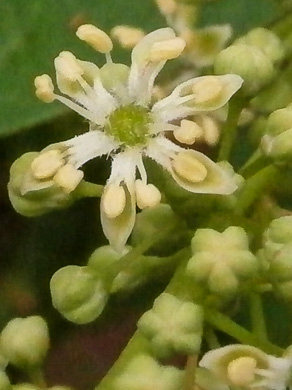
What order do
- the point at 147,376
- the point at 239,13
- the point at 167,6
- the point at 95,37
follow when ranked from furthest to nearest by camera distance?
the point at 239,13 → the point at 167,6 → the point at 95,37 → the point at 147,376

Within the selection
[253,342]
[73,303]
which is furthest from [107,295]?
[253,342]

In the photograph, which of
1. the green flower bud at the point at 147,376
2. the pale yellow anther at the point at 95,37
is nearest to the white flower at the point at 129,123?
the pale yellow anther at the point at 95,37

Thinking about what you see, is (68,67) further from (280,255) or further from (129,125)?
(280,255)

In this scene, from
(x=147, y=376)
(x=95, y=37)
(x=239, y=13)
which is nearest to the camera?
(x=147, y=376)

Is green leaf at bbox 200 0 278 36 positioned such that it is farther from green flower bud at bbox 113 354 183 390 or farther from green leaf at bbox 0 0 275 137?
green flower bud at bbox 113 354 183 390

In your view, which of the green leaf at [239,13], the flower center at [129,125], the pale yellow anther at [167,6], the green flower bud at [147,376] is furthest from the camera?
the green leaf at [239,13]

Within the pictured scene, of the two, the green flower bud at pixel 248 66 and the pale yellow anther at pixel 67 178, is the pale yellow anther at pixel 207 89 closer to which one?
the green flower bud at pixel 248 66

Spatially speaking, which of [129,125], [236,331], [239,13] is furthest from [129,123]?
[239,13]
